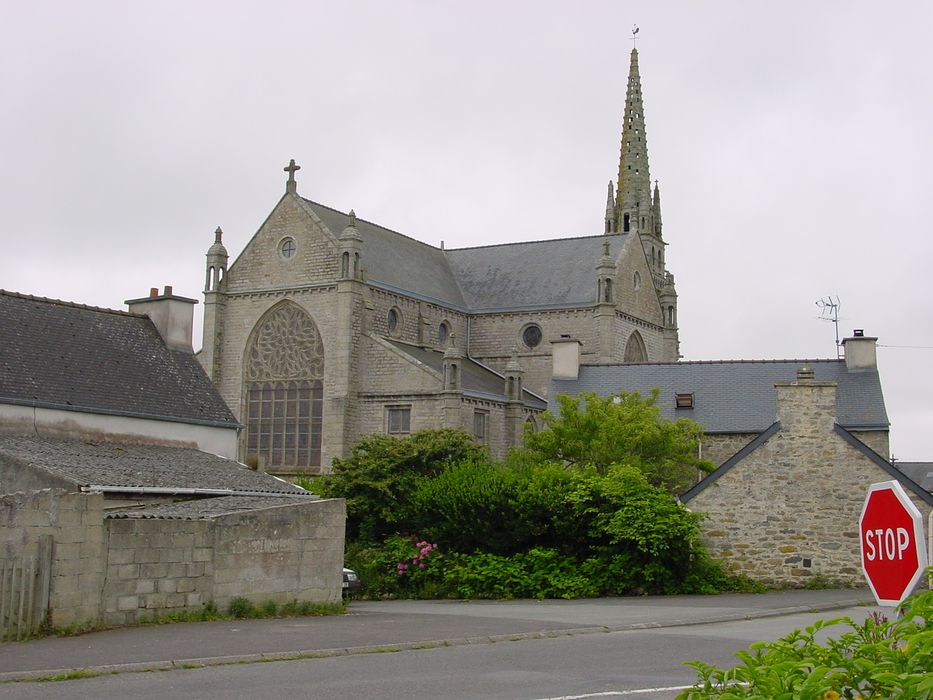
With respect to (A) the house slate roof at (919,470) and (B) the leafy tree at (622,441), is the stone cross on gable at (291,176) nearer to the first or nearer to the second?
(B) the leafy tree at (622,441)

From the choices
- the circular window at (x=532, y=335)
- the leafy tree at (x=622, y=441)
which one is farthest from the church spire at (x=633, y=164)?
the leafy tree at (x=622, y=441)

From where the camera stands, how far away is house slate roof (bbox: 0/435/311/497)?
793 inches

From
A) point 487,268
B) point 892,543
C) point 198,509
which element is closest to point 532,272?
point 487,268

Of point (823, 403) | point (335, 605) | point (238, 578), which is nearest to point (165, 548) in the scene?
point (238, 578)

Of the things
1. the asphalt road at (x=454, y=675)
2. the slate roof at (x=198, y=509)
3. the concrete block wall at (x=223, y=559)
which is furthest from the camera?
the slate roof at (x=198, y=509)

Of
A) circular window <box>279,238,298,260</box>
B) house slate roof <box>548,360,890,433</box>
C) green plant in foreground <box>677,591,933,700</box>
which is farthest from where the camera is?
circular window <box>279,238,298,260</box>

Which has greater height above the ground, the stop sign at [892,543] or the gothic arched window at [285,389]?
the gothic arched window at [285,389]

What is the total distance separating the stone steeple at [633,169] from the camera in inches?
2795

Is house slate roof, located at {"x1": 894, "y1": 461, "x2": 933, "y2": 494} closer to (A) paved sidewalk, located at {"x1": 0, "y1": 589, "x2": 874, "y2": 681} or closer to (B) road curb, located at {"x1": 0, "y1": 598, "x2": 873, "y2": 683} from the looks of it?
(A) paved sidewalk, located at {"x1": 0, "y1": 589, "x2": 874, "y2": 681}

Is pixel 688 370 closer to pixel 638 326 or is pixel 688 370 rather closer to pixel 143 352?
pixel 638 326

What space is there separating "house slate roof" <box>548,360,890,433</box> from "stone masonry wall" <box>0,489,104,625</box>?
2304 cm

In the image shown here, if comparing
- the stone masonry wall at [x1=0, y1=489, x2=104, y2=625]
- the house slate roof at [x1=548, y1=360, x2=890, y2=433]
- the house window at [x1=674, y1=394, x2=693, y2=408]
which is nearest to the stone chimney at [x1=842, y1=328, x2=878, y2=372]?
the house slate roof at [x1=548, y1=360, x2=890, y2=433]

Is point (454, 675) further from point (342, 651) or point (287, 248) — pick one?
point (287, 248)

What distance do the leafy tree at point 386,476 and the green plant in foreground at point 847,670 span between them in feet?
75.7
